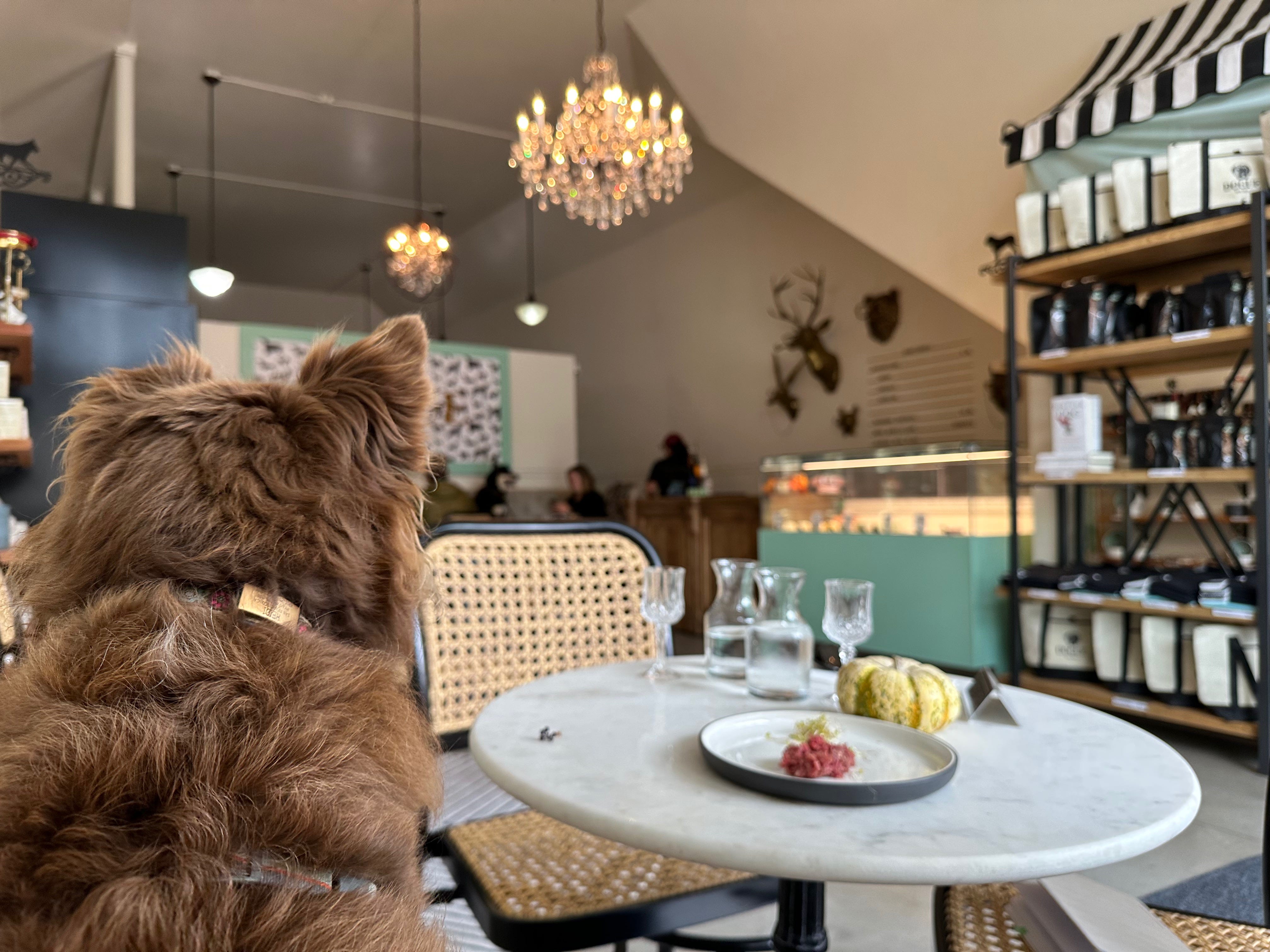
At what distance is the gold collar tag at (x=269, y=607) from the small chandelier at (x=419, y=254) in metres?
5.63

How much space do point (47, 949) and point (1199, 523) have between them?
420 centimetres

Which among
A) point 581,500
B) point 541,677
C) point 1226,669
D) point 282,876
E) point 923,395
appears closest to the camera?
point 282,876

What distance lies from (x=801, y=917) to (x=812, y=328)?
591 centimetres

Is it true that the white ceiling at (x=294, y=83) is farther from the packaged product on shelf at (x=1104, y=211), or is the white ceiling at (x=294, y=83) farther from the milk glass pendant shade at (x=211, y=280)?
the packaged product on shelf at (x=1104, y=211)

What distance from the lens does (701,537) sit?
6.10 metres

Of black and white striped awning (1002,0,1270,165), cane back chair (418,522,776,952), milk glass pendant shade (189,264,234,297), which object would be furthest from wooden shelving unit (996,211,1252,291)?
milk glass pendant shade (189,264,234,297)

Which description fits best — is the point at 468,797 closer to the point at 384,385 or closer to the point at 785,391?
the point at 384,385

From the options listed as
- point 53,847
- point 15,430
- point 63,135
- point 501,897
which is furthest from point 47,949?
point 63,135

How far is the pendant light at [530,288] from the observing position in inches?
298

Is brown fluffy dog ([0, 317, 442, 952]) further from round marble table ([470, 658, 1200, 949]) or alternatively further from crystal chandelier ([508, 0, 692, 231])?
crystal chandelier ([508, 0, 692, 231])

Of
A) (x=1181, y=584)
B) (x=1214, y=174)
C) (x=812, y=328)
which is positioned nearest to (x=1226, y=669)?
(x=1181, y=584)

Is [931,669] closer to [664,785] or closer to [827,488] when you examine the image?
[664,785]

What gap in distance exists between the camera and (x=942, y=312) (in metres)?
5.54

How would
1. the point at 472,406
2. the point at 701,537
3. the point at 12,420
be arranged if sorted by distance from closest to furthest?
the point at 12,420 < the point at 701,537 < the point at 472,406
